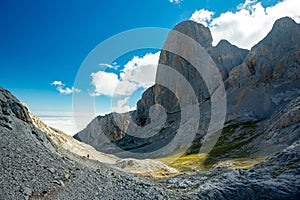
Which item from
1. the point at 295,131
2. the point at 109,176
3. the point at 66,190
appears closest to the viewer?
the point at 66,190

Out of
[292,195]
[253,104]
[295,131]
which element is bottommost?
[292,195]

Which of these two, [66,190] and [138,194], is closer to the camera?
[66,190]

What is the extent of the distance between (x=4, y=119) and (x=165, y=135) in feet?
524

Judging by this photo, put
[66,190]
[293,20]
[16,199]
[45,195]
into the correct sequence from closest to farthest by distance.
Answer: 1. [16,199]
2. [45,195]
3. [66,190]
4. [293,20]

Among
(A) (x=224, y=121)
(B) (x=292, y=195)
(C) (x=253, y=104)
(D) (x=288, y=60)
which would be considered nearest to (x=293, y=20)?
(D) (x=288, y=60)

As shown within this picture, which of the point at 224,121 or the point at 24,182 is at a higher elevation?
the point at 224,121

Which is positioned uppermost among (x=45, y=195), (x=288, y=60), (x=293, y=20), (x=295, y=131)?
(x=293, y=20)

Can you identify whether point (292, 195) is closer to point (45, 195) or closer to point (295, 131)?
point (45, 195)

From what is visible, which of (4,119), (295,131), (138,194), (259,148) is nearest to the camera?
(138,194)

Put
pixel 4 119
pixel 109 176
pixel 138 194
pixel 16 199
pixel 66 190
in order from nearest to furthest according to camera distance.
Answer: pixel 16 199
pixel 66 190
pixel 138 194
pixel 109 176
pixel 4 119

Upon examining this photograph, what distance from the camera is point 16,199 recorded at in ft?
51.6

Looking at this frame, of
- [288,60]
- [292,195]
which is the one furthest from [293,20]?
[292,195]

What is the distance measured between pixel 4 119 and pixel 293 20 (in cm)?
18328

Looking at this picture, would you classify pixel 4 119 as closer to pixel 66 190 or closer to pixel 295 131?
pixel 66 190
